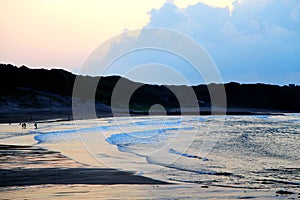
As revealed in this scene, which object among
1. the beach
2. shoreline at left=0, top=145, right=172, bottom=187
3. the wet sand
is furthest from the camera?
shoreline at left=0, top=145, right=172, bottom=187

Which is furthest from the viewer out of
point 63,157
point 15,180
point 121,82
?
point 121,82

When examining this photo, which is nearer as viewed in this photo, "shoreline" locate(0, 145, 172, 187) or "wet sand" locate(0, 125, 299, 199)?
"wet sand" locate(0, 125, 299, 199)

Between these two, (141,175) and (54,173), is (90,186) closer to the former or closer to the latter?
(54,173)

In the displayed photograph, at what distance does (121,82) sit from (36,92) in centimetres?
7269

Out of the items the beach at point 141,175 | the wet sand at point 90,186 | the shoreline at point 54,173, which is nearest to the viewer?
the wet sand at point 90,186

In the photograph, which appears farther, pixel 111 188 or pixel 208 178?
pixel 208 178

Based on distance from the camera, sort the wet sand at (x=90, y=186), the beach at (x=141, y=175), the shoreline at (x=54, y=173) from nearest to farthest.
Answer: the wet sand at (x=90, y=186), the beach at (x=141, y=175), the shoreline at (x=54, y=173)

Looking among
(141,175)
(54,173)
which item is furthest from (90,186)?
(141,175)

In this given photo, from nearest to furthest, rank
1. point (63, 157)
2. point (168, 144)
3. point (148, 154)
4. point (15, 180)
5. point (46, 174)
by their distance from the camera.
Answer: point (15, 180) < point (46, 174) < point (63, 157) < point (148, 154) < point (168, 144)

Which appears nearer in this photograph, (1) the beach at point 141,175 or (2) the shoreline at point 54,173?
(1) the beach at point 141,175

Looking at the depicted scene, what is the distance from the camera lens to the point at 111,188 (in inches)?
502

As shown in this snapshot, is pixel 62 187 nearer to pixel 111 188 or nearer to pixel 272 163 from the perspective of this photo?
pixel 111 188

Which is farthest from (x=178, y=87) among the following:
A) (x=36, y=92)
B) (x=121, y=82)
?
(x=36, y=92)

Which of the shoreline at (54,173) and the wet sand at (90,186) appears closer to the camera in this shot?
the wet sand at (90,186)
